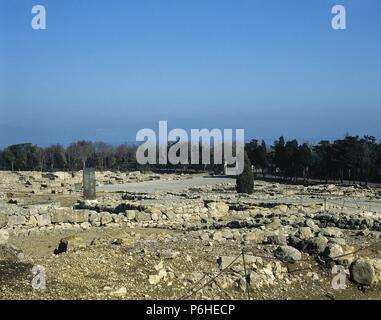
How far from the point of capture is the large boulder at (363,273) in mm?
10477

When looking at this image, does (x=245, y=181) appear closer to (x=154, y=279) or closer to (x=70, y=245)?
(x=70, y=245)

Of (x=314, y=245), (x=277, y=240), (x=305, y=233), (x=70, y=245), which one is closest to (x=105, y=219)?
(x=70, y=245)

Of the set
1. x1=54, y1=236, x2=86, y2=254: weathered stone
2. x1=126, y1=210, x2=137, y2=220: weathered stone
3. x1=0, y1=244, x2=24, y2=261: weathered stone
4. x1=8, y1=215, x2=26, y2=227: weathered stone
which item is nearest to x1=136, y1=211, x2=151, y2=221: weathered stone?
x1=126, y1=210, x2=137, y2=220: weathered stone

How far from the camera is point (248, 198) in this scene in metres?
29.8

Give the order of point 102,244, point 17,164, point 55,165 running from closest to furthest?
point 102,244 → point 17,164 → point 55,165

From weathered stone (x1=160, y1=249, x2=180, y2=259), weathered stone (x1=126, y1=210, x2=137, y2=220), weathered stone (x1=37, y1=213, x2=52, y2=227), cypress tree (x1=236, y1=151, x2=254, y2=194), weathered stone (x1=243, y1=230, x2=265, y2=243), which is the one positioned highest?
cypress tree (x1=236, y1=151, x2=254, y2=194)

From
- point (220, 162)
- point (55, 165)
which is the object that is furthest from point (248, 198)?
point (55, 165)

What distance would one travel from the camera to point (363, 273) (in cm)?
1055

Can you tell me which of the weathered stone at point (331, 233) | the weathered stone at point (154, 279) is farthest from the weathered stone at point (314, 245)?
the weathered stone at point (154, 279)

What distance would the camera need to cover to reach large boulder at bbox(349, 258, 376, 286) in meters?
10.5

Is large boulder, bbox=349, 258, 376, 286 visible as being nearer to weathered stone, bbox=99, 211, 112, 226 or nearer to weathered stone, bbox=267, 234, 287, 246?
weathered stone, bbox=267, 234, 287, 246
